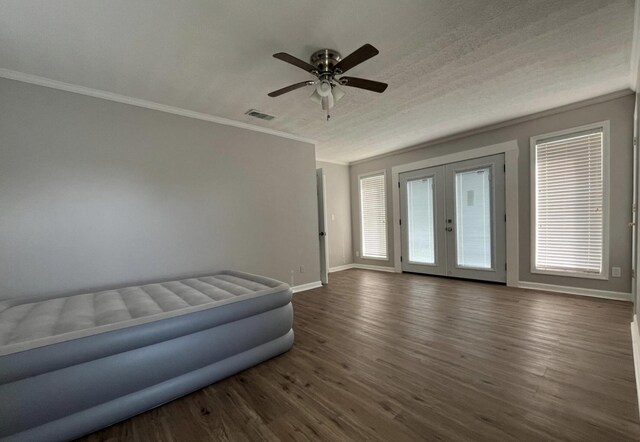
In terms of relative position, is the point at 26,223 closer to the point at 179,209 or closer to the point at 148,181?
the point at 148,181

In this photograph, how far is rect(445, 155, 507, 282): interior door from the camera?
4.41 meters

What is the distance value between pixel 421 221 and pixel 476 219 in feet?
3.45

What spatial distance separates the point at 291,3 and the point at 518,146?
4.16 meters

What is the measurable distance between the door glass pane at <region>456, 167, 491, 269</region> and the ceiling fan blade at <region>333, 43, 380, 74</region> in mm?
3640

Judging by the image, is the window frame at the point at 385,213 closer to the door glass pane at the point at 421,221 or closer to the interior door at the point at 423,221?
the interior door at the point at 423,221

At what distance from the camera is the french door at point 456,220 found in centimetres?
446

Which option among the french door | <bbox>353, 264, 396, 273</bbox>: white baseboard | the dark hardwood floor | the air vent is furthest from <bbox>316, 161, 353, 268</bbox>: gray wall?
the dark hardwood floor

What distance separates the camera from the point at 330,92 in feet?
7.77

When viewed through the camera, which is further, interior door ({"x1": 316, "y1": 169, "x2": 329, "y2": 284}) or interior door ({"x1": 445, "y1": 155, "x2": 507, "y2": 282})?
interior door ({"x1": 316, "y1": 169, "x2": 329, "y2": 284})

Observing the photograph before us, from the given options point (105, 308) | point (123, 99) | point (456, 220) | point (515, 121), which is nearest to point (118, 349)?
point (105, 308)

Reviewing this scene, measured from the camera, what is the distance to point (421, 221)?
5.49 meters

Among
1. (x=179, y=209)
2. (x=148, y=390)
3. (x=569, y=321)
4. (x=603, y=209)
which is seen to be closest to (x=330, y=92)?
(x=179, y=209)

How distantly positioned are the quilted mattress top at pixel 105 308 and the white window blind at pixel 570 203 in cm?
411

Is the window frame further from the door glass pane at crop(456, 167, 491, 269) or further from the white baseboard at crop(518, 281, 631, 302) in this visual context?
the white baseboard at crop(518, 281, 631, 302)
